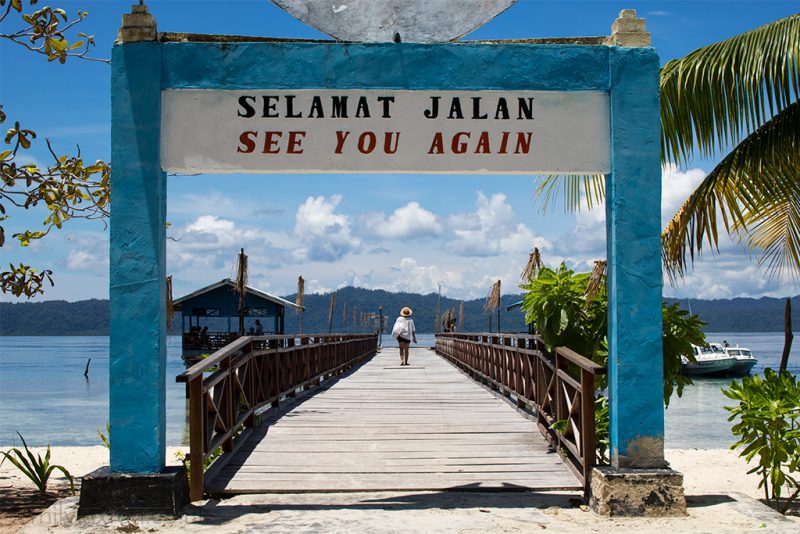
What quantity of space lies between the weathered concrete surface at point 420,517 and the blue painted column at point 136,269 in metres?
0.54

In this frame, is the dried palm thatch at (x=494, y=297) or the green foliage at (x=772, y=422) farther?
the dried palm thatch at (x=494, y=297)

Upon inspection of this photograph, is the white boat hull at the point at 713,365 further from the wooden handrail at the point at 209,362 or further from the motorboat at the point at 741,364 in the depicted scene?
the wooden handrail at the point at 209,362

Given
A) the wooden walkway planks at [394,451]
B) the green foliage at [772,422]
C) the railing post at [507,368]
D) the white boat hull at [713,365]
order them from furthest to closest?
the white boat hull at [713,365], the railing post at [507,368], the green foliage at [772,422], the wooden walkway planks at [394,451]

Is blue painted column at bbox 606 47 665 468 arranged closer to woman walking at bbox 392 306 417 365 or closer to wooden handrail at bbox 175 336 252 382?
wooden handrail at bbox 175 336 252 382

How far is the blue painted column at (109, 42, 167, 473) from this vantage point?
260 inches

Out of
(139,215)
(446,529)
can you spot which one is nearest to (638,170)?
(446,529)

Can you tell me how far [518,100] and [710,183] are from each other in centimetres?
483

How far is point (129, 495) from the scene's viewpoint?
6500 millimetres

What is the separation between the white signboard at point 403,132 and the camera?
6945mm

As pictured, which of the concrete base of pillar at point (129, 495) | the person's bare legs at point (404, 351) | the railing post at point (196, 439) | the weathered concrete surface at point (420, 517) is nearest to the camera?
the weathered concrete surface at point (420, 517)

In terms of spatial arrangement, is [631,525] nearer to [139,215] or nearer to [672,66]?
[139,215]

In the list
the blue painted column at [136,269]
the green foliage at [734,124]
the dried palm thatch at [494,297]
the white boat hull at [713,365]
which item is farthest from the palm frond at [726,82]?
the white boat hull at [713,365]

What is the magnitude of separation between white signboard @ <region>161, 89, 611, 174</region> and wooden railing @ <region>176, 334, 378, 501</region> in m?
1.87

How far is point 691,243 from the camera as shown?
36.2ft
